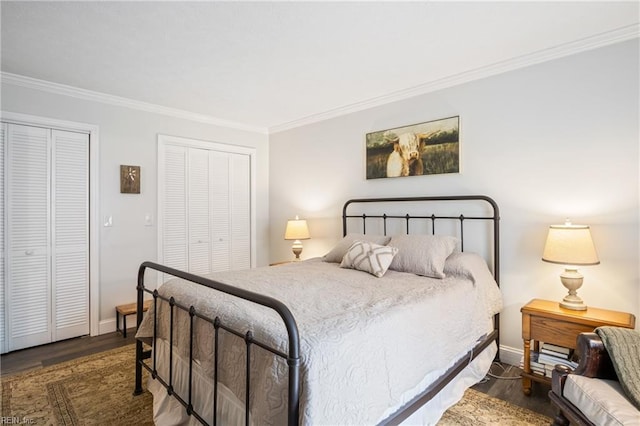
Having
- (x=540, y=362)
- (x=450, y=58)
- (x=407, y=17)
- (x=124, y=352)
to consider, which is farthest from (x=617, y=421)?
(x=124, y=352)

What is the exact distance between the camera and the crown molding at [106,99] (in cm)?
288

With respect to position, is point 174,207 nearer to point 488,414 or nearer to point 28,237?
point 28,237

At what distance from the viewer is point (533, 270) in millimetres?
2564

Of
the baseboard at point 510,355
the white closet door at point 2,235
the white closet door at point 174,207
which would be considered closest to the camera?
the baseboard at point 510,355

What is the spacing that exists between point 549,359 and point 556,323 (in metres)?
0.26

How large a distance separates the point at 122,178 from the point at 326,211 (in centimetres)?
226

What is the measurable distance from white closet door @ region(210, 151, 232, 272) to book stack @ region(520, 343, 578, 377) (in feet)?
11.2

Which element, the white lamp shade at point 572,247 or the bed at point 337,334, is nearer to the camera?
the bed at point 337,334

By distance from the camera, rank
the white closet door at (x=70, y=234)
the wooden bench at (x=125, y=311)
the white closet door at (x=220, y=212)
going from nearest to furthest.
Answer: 1. the white closet door at (x=70, y=234)
2. the wooden bench at (x=125, y=311)
3. the white closet door at (x=220, y=212)

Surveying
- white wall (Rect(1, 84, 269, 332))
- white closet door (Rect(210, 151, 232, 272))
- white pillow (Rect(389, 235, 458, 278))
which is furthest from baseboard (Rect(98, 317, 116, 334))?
white pillow (Rect(389, 235, 458, 278))

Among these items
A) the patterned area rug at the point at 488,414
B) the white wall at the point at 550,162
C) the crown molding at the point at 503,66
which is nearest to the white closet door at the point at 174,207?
the crown molding at the point at 503,66

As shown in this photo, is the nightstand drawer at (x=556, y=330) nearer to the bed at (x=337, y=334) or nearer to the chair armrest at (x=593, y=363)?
the bed at (x=337, y=334)

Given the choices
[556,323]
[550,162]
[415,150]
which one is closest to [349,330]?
[556,323]

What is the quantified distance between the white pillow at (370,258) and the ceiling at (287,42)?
1.50m
